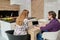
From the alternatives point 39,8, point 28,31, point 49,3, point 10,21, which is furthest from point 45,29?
point 39,8

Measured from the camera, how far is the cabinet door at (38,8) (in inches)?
312

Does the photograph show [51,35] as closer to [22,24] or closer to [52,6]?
[22,24]

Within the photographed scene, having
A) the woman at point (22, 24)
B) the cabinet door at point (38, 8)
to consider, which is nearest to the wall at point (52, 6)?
the cabinet door at point (38, 8)

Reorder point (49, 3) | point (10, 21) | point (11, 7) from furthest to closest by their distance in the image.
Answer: point (11, 7) < point (49, 3) < point (10, 21)

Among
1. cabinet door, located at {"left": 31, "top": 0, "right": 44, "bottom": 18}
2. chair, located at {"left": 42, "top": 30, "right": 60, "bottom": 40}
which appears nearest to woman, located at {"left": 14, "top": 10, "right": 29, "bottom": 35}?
chair, located at {"left": 42, "top": 30, "right": 60, "bottom": 40}

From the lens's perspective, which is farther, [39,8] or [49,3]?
[39,8]

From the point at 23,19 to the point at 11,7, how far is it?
5.50 m

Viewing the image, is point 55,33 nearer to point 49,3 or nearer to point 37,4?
point 49,3

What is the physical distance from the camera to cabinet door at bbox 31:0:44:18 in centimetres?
793

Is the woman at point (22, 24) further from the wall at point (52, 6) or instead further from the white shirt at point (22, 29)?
the wall at point (52, 6)

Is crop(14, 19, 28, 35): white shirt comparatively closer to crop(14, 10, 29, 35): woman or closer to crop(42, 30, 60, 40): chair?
crop(14, 10, 29, 35): woman

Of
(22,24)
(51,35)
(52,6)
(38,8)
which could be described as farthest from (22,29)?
(38,8)

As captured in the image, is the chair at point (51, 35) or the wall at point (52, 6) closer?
the chair at point (51, 35)

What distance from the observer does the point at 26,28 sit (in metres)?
3.59
